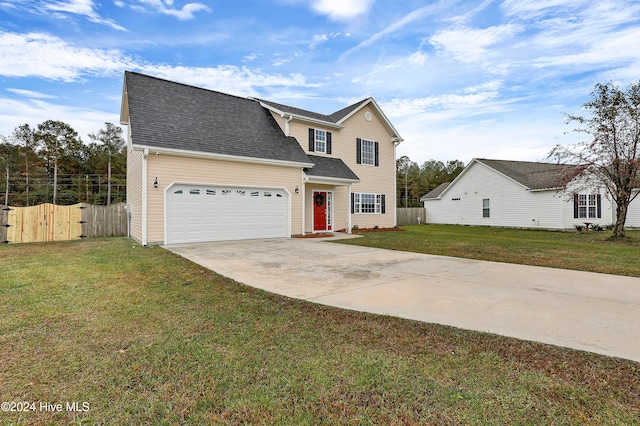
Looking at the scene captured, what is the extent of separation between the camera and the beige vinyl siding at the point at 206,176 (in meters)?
10.2

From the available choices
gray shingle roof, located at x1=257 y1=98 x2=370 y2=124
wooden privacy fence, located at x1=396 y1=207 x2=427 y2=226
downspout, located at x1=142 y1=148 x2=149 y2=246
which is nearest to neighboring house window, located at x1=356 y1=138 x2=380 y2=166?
gray shingle roof, located at x1=257 y1=98 x2=370 y2=124

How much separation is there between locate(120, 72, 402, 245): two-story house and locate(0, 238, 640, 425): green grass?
22.9ft

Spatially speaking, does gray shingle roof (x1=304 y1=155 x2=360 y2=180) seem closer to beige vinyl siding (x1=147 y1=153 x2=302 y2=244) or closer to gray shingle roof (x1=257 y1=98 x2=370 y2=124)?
beige vinyl siding (x1=147 y1=153 x2=302 y2=244)

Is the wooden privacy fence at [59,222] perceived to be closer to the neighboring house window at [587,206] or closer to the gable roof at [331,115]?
the gable roof at [331,115]

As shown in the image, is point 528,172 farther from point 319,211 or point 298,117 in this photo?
point 298,117

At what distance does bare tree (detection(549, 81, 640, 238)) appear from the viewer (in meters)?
13.2

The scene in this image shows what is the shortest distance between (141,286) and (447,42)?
1362 centimetres

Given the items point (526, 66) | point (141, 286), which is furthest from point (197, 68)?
point (526, 66)

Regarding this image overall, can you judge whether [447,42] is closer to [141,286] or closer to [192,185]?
[192,185]

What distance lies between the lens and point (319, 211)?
15383 millimetres

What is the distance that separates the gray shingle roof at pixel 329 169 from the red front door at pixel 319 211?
4.06 ft

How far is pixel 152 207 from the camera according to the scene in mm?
10164

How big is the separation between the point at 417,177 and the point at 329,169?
33.0 metres

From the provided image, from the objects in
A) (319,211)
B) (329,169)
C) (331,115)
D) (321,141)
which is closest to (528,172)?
(331,115)
